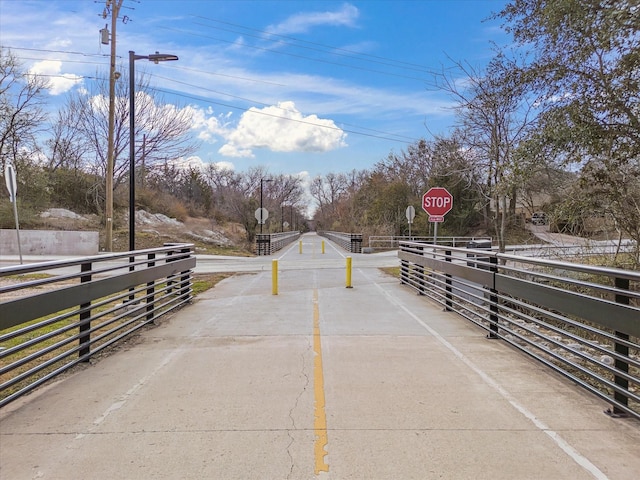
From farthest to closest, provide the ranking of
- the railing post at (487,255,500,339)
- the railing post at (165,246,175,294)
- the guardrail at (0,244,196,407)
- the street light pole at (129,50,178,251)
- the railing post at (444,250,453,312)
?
the street light pole at (129,50,178,251) → the railing post at (444,250,453,312) → the railing post at (165,246,175,294) → the railing post at (487,255,500,339) → the guardrail at (0,244,196,407)

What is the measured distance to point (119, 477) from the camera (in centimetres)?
303

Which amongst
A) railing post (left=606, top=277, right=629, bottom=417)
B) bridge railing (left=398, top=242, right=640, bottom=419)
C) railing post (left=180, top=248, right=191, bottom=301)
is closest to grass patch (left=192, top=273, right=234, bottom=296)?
railing post (left=180, top=248, right=191, bottom=301)

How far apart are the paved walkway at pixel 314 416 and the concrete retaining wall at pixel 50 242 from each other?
2299 cm

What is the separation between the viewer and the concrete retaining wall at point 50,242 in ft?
86.2

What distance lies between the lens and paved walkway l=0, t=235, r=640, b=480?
318 centimetres

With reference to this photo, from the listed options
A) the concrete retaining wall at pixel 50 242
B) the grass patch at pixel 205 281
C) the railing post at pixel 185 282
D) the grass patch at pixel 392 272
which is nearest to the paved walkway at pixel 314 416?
the railing post at pixel 185 282

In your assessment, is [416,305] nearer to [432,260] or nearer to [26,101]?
[432,260]

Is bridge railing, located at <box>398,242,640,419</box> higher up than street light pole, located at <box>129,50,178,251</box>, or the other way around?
street light pole, located at <box>129,50,178,251</box>

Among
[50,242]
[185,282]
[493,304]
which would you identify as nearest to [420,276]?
[493,304]

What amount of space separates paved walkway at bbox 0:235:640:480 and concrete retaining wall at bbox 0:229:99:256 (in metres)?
23.0

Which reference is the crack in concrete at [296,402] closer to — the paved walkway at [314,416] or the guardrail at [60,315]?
the paved walkway at [314,416]

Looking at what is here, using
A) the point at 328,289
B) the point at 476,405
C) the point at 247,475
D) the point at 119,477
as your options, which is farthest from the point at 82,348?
Result: the point at 328,289

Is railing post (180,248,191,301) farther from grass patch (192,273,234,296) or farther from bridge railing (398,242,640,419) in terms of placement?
bridge railing (398,242,640,419)

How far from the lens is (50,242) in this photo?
87.1ft
